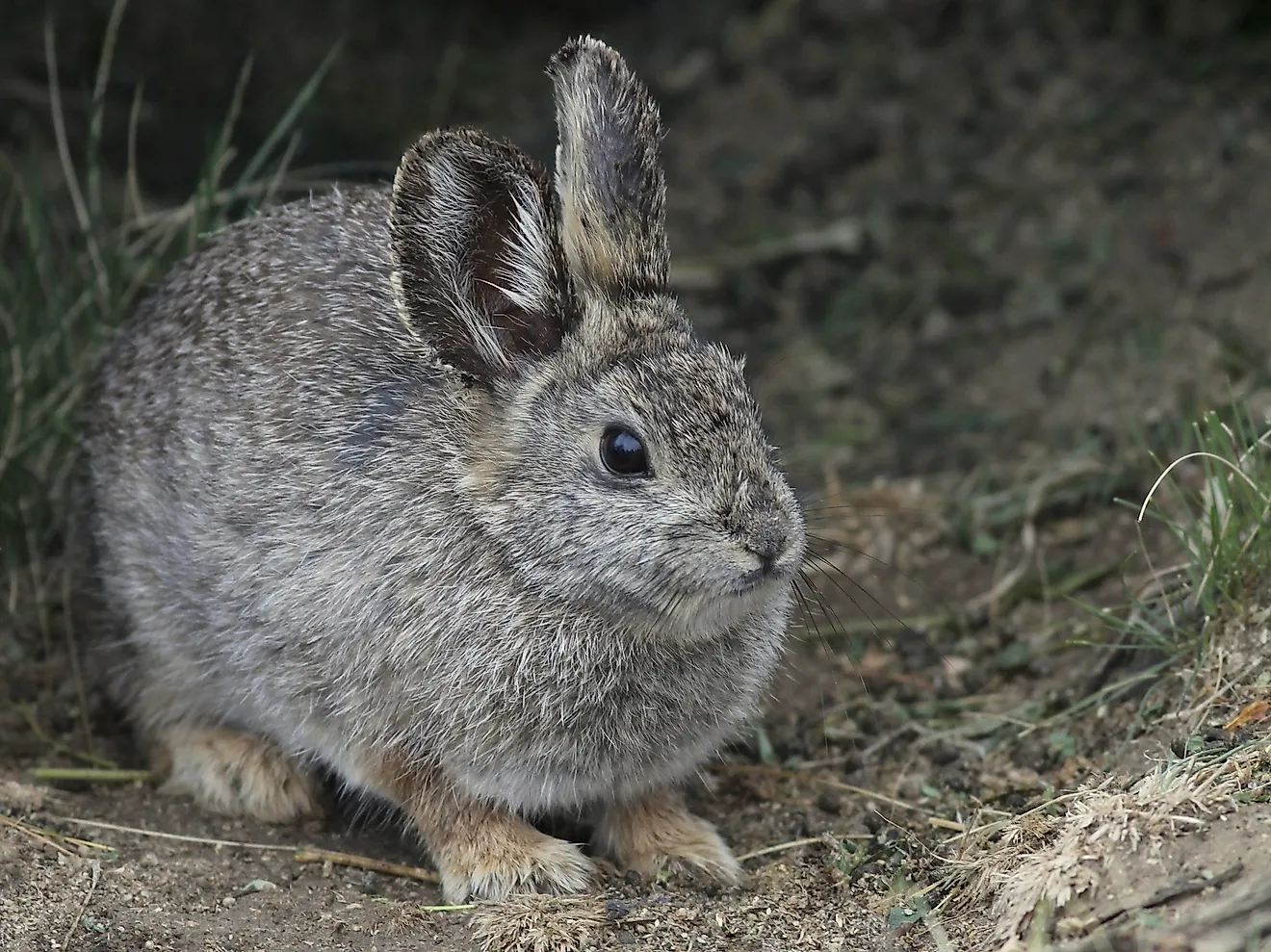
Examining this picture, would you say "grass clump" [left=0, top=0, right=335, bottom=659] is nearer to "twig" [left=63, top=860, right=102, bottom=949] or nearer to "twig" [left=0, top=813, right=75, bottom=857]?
"twig" [left=0, top=813, right=75, bottom=857]

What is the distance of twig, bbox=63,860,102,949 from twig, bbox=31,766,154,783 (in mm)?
769

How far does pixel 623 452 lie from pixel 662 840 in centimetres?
135

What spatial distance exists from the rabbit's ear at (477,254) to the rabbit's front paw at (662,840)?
1488 millimetres

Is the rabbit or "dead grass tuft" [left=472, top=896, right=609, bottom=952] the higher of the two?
the rabbit

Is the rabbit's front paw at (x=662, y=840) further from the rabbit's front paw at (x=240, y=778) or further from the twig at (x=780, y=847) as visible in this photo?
the rabbit's front paw at (x=240, y=778)

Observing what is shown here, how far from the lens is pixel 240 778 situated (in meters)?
5.36

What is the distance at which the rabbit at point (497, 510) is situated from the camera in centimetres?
444

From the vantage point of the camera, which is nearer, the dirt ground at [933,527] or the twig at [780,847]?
the dirt ground at [933,527]

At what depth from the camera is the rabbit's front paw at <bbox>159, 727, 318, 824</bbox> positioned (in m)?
5.33

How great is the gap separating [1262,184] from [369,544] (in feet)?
16.3

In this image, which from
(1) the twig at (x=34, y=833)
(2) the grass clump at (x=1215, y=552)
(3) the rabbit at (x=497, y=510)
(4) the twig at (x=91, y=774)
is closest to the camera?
(3) the rabbit at (x=497, y=510)

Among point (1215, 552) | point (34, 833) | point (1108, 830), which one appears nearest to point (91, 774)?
point (34, 833)

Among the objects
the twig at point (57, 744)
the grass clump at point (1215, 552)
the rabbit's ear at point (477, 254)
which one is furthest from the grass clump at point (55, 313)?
the grass clump at point (1215, 552)

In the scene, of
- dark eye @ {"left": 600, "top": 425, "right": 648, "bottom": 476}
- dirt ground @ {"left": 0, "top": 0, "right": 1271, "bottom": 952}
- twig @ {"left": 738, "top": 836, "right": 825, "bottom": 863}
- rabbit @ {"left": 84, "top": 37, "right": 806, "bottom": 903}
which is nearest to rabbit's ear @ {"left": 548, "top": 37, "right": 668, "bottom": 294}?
rabbit @ {"left": 84, "top": 37, "right": 806, "bottom": 903}
